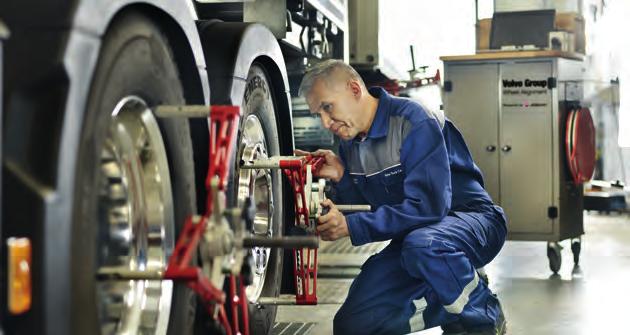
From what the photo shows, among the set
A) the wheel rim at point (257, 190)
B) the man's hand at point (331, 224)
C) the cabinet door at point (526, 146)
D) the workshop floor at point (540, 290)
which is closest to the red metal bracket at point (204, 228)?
the wheel rim at point (257, 190)

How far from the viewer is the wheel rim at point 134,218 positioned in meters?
1.34

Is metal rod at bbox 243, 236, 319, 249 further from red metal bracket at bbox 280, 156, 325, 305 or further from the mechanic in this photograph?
the mechanic

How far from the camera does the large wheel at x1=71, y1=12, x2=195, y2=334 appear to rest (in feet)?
3.83

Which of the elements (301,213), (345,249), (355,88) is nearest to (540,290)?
(345,249)

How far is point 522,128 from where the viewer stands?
4.61 m

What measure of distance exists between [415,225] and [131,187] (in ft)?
3.85

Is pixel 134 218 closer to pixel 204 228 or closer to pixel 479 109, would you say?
pixel 204 228

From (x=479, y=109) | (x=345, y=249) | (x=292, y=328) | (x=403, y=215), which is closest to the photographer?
(x=403, y=215)

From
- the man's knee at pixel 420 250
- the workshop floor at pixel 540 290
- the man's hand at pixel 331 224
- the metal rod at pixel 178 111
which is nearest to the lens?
the metal rod at pixel 178 111

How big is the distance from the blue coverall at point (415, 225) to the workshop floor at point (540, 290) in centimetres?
35

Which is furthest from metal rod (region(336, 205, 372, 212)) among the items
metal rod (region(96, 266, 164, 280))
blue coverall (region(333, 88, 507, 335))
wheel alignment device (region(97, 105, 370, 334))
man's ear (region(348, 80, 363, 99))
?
metal rod (region(96, 266, 164, 280))

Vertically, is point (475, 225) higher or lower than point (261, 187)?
lower

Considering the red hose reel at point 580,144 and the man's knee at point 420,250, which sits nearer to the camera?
the man's knee at point 420,250

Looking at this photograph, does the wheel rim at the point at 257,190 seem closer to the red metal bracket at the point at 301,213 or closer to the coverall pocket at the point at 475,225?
the red metal bracket at the point at 301,213
